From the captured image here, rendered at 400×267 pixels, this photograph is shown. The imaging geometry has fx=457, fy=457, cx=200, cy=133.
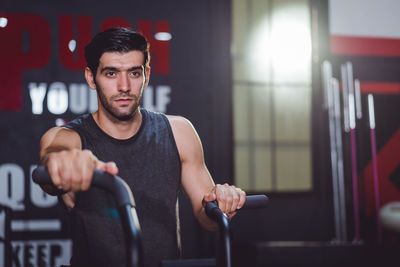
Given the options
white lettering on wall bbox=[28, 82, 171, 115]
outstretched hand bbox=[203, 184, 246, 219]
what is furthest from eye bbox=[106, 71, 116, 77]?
white lettering on wall bbox=[28, 82, 171, 115]

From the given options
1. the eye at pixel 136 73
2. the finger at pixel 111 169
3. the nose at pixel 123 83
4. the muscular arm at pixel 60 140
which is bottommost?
the finger at pixel 111 169

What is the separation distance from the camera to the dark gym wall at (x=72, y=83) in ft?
11.2

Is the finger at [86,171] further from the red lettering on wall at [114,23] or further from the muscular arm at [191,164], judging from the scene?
the red lettering on wall at [114,23]

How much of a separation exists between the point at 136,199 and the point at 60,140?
0.32 metres

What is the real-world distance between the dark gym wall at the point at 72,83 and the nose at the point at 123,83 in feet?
6.86

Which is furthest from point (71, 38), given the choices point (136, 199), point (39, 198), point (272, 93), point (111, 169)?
point (111, 169)

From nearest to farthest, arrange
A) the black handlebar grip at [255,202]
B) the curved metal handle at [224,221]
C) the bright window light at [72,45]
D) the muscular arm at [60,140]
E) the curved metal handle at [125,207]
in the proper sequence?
the curved metal handle at [125,207], the curved metal handle at [224,221], the black handlebar grip at [255,202], the muscular arm at [60,140], the bright window light at [72,45]

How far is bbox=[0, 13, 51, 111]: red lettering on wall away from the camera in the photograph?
3.47 metres

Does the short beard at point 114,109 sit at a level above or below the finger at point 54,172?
above

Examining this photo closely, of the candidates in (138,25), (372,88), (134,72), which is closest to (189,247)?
(138,25)

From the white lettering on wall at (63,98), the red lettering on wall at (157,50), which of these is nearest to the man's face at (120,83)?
the white lettering on wall at (63,98)

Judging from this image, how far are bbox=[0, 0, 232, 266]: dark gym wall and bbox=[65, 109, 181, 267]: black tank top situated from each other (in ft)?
6.62

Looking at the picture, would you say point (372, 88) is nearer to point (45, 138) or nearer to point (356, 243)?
point (356, 243)

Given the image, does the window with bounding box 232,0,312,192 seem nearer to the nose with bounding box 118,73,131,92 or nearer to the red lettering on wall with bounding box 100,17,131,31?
the red lettering on wall with bounding box 100,17,131,31
